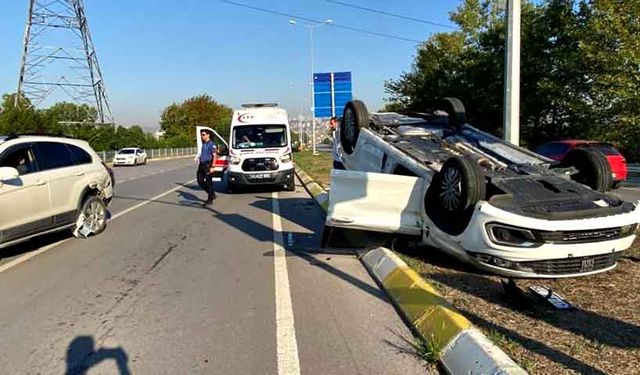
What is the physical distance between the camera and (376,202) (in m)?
7.00

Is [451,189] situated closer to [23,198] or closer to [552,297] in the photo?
[552,297]

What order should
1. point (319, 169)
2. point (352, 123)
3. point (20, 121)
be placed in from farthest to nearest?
point (20, 121) < point (319, 169) < point (352, 123)

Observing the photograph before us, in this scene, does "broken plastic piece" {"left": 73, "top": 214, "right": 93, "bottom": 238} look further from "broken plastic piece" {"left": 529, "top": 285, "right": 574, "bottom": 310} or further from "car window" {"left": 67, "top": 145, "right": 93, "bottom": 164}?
"broken plastic piece" {"left": 529, "top": 285, "right": 574, "bottom": 310}

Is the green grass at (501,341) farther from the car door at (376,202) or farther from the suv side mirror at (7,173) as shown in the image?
the suv side mirror at (7,173)

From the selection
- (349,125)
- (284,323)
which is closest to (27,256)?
(284,323)

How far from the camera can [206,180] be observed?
1461 cm

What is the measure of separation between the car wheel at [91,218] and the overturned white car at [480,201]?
14.4 ft

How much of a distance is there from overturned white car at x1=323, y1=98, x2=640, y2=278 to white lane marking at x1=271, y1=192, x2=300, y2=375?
2.74 ft

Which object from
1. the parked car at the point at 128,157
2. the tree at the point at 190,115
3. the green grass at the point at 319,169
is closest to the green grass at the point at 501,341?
the green grass at the point at 319,169

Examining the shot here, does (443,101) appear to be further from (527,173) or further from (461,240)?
(461,240)

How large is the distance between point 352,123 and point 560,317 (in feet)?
16.8

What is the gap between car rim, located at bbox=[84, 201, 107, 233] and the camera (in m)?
9.75

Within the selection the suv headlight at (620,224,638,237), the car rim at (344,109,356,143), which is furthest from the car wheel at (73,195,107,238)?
the suv headlight at (620,224,638,237)

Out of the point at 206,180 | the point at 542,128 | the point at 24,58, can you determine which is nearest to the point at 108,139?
the point at 24,58
